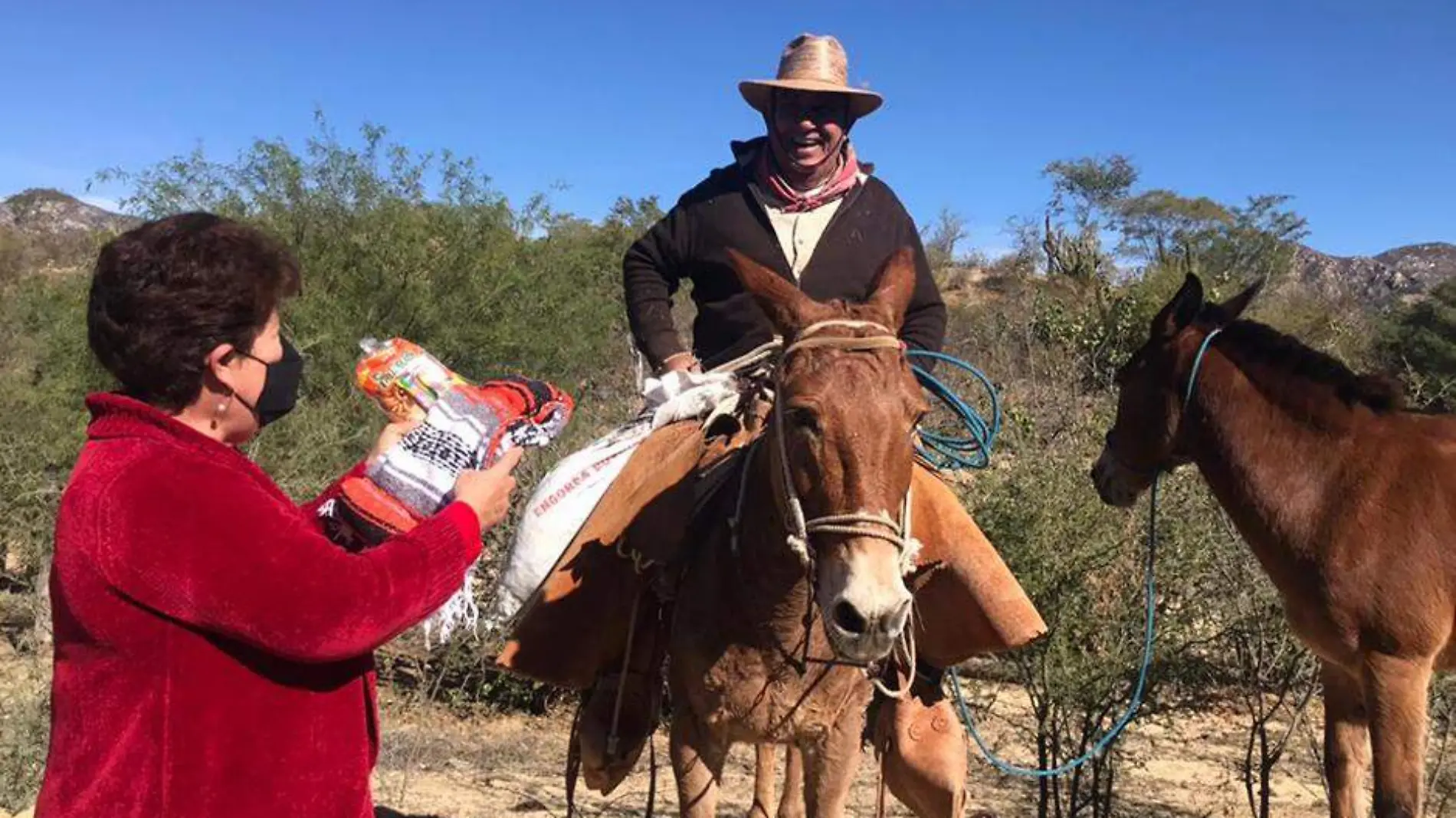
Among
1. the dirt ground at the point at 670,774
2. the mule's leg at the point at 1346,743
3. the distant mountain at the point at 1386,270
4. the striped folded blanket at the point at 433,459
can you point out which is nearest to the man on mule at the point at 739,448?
the striped folded blanket at the point at 433,459

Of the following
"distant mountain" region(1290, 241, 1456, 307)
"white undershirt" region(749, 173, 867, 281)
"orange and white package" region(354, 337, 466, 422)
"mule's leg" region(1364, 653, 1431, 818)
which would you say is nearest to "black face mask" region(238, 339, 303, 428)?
"orange and white package" region(354, 337, 466, 422)

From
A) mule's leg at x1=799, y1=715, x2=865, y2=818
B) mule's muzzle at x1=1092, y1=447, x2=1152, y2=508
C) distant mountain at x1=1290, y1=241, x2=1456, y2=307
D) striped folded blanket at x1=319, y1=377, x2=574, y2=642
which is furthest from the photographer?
distant mountain at x1=1290, y1=241, x2=1456, y2=307

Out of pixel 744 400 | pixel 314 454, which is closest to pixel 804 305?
pixel 744 400

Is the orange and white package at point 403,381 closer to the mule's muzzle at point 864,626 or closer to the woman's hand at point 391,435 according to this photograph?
the woman's hand at point 391,435

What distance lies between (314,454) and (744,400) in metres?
6.54

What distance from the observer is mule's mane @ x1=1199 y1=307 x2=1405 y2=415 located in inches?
206

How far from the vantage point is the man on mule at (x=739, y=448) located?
3740mm

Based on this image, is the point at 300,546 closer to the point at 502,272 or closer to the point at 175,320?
the point at 175,320

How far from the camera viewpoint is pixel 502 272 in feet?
55.6

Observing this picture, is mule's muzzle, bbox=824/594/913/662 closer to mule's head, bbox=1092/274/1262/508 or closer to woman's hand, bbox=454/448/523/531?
woman's hand, bbox=454/448/523/531

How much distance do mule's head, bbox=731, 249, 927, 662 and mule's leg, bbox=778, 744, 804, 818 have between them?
117 centimetres

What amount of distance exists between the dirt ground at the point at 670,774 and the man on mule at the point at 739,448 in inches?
124

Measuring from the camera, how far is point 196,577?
174 centimetres

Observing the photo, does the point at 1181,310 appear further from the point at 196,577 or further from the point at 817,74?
the point at 196,577
